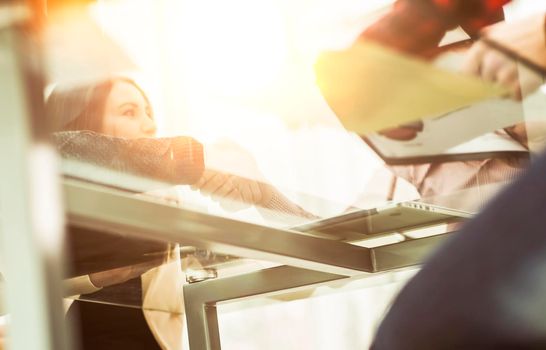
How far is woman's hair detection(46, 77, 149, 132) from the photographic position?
0.91 metres

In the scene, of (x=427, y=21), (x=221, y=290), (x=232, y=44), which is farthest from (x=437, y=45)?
(x=221, y=290)

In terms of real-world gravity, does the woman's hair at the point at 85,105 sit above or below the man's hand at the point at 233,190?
above

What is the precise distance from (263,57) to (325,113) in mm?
117

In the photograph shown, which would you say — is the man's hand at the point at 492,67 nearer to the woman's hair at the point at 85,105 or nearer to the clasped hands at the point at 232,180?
the clasped hands at the point at 232,180

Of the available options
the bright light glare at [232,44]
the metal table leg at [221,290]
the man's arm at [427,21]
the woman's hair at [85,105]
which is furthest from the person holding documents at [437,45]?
the woman's hair at [85,105]

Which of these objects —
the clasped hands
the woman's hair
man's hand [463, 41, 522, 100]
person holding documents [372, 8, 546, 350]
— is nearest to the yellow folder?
man's hand [463, 41, 522, 100]

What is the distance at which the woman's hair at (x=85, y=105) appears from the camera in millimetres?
906

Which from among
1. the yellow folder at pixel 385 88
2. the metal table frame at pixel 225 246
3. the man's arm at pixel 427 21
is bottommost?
the metal table frame at pixel 225 246

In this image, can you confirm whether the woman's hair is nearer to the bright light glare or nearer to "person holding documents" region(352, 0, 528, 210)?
the bright light glare

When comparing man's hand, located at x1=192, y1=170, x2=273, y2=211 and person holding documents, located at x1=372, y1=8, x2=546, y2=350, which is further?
man's hand, located at x1=192, y1=170, x2=273, y2=211

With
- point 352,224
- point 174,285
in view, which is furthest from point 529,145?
point 174,285

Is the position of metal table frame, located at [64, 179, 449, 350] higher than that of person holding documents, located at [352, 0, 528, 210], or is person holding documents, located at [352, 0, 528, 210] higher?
person holding documents, located at [352, 0, 528, 210]

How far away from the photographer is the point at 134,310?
1.25 meters

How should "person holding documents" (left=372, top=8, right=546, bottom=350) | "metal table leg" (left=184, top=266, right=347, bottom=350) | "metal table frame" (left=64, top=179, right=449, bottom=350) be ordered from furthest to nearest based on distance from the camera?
1. "metal table leg" (left=184, top=266, right=347, bottom=350)
2. "metal table frame" (left=64, top=179, right=449, bottom=350)
3. "person holding documents" (left=372, top=8, right=546, bottom=350)
